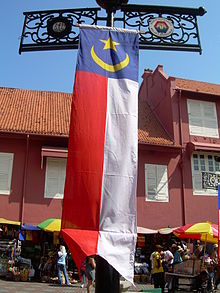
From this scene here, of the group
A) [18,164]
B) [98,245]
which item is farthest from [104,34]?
[18,164]

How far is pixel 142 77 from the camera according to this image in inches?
890

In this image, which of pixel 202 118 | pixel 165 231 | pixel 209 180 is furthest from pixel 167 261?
pixel 202 118

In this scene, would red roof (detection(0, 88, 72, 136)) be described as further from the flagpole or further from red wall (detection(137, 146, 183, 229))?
the flagpole

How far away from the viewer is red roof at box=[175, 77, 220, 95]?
60.4 ft

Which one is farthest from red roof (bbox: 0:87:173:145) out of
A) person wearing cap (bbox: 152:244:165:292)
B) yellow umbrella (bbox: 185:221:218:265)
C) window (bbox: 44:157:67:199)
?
person wearing cap (bbox: 152:244:165:292)

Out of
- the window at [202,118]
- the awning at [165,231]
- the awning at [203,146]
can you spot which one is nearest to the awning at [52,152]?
the awning at [165,231]

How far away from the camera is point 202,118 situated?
17.9 m

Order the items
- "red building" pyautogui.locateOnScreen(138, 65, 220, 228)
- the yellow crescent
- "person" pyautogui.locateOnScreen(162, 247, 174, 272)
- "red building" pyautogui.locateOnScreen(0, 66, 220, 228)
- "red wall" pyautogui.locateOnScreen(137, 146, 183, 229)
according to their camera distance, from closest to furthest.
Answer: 1. the yellow crescent
2. "person" pyautogui.locateOnScreen(162, 247, 174, 272)
3. "red building" pyautogui.locateOnScreen(0, 66, 220, 228)
4. "red wall" pyautogui.locateOnScreen(137, 146, 183, 229)
5. "red building" pyautogui.locateOnScreen(138, 65, 220, 228)

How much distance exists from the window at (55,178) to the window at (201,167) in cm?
611

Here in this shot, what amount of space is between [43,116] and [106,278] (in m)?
13.8

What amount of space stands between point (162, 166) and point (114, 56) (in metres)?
12.4

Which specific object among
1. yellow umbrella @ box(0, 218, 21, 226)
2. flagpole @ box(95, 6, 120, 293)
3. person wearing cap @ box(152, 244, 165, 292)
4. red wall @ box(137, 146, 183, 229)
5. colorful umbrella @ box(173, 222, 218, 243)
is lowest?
person wearing cap @ box(152, 244, 165, 292)

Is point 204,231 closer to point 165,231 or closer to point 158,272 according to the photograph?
point 158,272

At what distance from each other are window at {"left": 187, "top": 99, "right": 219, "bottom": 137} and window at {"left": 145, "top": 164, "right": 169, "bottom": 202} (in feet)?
8.87
